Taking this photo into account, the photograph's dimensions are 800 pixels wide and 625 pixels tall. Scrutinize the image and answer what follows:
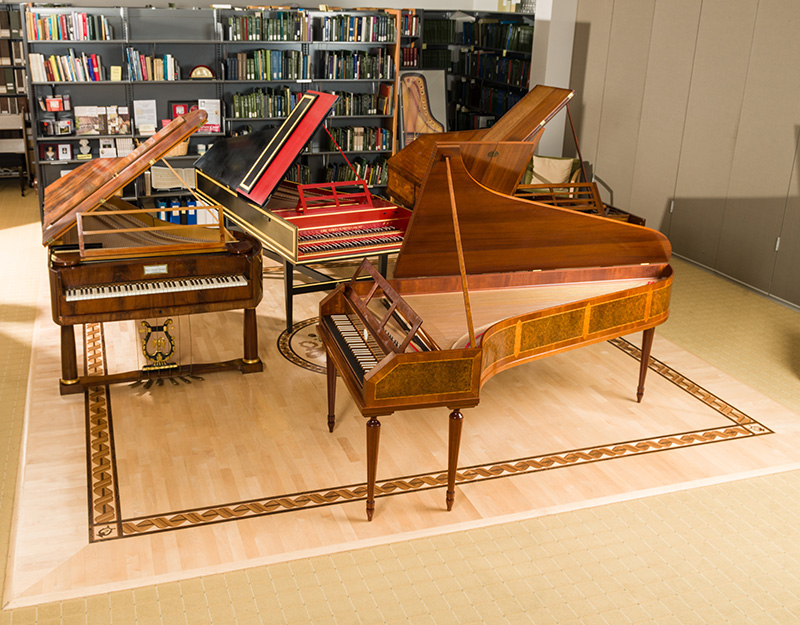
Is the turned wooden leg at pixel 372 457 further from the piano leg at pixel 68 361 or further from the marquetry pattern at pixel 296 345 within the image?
the piano leg at pixel 68 361

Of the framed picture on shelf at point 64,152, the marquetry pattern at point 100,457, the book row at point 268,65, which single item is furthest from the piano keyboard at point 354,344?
the framed picture on shelf at point 64,152

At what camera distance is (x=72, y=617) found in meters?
2.90

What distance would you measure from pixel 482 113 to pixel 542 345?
712 cm

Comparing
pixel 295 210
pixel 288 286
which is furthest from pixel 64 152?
pixel 288 286

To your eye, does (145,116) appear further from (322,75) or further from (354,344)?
(354,344)

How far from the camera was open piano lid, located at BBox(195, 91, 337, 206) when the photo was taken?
16.8 feet

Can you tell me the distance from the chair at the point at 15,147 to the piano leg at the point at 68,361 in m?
5.85

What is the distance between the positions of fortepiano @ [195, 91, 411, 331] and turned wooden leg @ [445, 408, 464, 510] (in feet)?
6.40

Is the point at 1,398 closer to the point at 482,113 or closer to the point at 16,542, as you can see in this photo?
the point at 16,542

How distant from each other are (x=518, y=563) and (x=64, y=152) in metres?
6.59

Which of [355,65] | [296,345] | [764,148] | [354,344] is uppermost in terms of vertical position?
[355,65]

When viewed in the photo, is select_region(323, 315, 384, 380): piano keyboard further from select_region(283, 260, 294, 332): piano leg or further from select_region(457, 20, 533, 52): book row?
select_region(457, 20, 533, 52): book row

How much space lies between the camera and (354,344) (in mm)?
3711

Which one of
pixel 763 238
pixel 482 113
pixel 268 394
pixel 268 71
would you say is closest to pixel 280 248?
pixel 268 394
